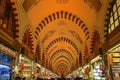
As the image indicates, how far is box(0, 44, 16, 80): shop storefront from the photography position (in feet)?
21.2

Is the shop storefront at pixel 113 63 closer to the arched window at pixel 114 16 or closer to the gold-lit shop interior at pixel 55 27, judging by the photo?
the gold-lit shop interior at pixel 55 27

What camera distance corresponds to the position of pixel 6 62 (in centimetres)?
700

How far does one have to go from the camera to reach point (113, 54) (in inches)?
308

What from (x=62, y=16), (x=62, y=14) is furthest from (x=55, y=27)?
(x=62, y=14)

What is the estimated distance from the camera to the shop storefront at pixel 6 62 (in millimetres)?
6461

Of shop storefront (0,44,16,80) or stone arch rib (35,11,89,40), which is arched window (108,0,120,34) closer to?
shop storefront (0,44,16,80)

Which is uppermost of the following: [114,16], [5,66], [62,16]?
[62,16]

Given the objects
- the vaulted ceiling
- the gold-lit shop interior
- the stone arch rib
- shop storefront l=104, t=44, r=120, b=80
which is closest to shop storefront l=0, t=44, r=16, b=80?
the gold-lit shop interior

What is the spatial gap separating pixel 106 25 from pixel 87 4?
285 cm

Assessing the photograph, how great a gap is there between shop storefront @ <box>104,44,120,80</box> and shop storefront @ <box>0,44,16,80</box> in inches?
169

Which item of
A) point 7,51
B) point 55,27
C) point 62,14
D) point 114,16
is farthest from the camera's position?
point 55,27

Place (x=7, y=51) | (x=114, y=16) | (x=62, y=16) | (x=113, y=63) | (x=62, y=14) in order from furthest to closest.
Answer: (x=62, y=16) → (x=62, y=14) → (x=113, y=63) → (x=114, y=16) → (x=7, y=51)

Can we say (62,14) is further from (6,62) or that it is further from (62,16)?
(6,62)

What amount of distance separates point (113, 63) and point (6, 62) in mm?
4711
